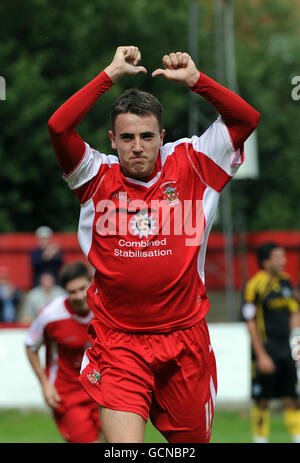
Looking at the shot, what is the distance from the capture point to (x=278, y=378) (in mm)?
9703

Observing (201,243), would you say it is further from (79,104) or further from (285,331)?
(285,331)

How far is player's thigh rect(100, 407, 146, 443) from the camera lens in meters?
4.08

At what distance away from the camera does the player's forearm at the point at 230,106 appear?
428 cm

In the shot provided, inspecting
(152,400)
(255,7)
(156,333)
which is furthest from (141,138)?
(255,7)

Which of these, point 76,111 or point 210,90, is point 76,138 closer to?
point 76,111

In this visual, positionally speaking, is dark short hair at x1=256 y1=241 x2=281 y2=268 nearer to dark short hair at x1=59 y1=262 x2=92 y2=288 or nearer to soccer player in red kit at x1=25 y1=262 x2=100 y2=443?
soccer player in red kit at x1=25 y1=262 x2=100 y2=443

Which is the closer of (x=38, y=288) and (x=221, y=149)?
(x=221, y=149)

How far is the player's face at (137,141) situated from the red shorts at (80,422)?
304cm

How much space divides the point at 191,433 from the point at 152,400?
28cm

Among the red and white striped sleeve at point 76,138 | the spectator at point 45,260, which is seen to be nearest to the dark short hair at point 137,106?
the red and white striped sleeve at point 76,138

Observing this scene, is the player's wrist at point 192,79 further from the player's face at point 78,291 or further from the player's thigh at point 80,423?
the player's thigh at point 80,423

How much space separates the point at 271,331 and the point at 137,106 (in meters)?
5.99

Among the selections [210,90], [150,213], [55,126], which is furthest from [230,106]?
[55,126]
